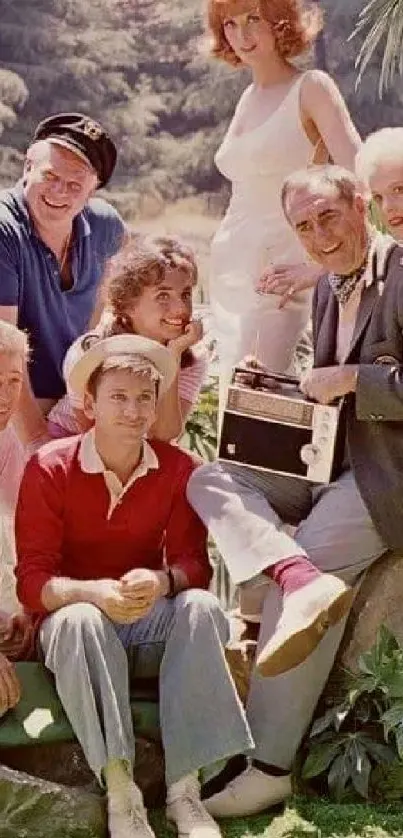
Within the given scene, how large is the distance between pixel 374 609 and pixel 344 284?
738 millimetres

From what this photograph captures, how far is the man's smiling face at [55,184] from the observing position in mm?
3725

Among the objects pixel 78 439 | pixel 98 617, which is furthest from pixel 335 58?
pixel 98 617

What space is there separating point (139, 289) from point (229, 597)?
1.20m

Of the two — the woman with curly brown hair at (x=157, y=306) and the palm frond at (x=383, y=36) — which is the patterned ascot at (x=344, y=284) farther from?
the palm frond at (x=383, y=36)

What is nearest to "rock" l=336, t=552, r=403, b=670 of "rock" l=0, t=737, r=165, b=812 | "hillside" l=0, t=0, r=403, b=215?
"rock" l=0, t=737, r=165, b=812

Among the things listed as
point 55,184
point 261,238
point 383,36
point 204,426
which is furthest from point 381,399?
point 383,36

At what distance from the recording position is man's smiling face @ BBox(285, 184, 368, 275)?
3246mm

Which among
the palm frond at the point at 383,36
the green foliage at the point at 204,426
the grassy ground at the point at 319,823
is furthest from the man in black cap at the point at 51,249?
the palm frond at the point at 383,36

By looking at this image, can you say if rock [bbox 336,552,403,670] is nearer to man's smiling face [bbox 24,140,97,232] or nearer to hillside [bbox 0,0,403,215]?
man's smiling face [bbox 24,140,97,232]

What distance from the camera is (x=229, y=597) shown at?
4328 millimetres

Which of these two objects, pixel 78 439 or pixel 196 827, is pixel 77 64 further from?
pixel 196 827

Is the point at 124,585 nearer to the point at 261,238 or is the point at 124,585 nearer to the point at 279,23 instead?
the point at 261,238

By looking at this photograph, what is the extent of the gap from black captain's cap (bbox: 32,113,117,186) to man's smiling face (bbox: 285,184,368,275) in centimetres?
68

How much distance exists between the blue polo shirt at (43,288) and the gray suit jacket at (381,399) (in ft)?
2.71
